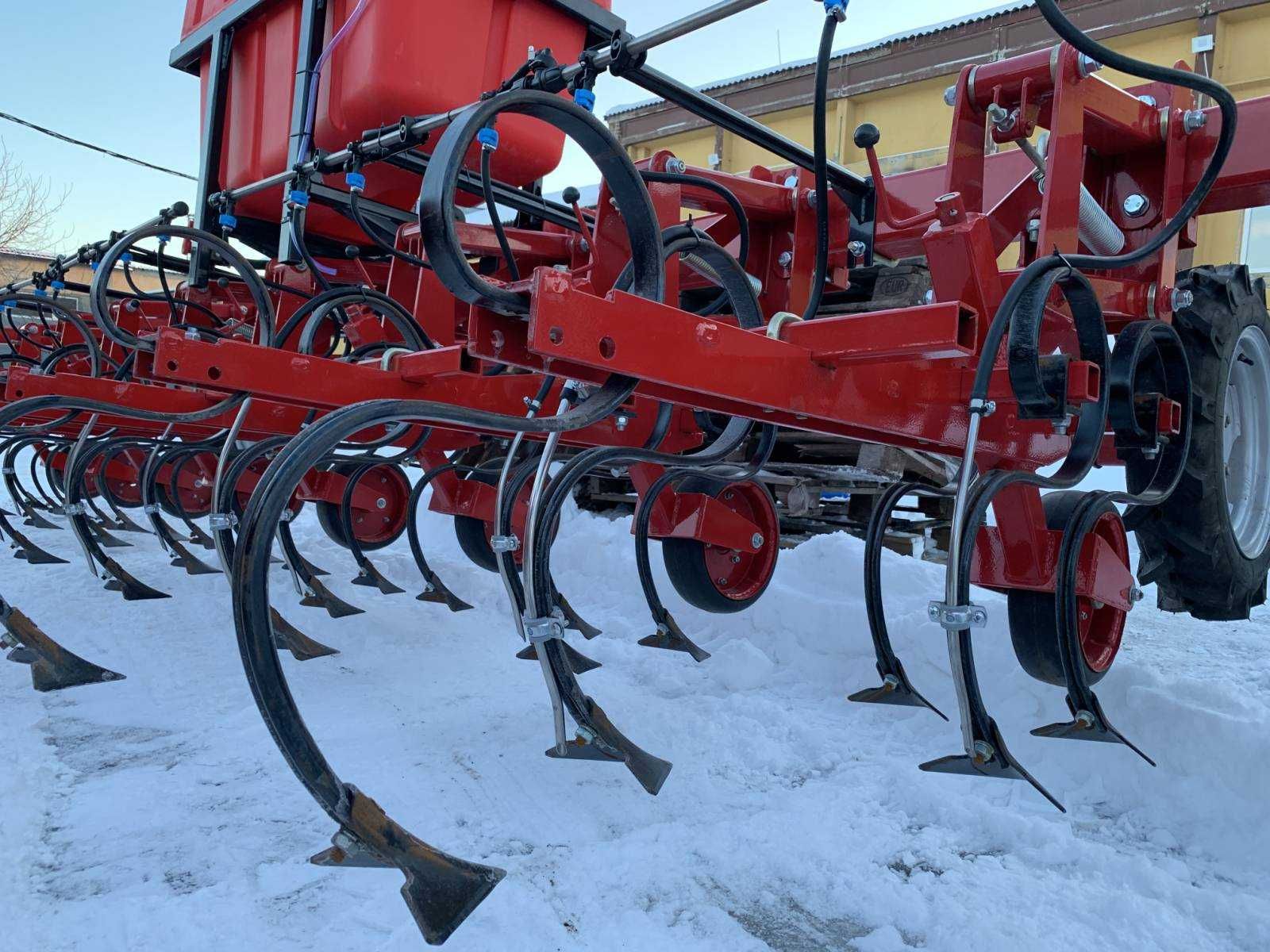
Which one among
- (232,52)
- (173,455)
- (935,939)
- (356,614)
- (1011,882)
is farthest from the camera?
(232,52)

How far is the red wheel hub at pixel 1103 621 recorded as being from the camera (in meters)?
2.18

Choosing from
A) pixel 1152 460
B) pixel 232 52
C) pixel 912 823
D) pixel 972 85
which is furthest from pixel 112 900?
pixel 232 52

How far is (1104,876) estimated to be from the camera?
63.9 inches

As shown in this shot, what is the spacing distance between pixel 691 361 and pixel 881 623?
88cm

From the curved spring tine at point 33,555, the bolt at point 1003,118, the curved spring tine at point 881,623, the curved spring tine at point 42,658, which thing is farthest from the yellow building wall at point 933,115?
the curved spring tine at point 42,658

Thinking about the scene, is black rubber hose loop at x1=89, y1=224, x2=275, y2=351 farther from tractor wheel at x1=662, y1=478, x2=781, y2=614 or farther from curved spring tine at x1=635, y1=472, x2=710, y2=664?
tractor wheel at x1=662, y1=478, x2=781, y2=614

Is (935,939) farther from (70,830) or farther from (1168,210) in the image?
(1168,210)

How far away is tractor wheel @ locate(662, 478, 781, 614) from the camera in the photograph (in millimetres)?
2711

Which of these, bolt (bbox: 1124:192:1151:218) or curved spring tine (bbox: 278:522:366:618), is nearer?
bolt (bbox: 1124:192:1151:218)

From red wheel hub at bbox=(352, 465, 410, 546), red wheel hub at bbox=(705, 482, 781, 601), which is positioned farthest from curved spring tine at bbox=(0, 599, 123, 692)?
red wheel hub at bbox=(705, 482, 781, 601)

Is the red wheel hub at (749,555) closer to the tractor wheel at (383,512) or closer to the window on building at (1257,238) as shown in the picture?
the tractor wheel at (383,512)

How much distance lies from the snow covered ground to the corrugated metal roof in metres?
8.53

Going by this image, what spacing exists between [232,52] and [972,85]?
3711 millimetres

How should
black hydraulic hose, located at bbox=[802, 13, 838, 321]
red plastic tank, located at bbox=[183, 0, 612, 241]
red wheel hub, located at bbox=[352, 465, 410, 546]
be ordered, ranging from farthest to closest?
red wheel hub, located at bbox=[352, 465, 410, 546] < red plastic tank, located at bbox=[183, 0, 612, 241] < black hydraulic hose, located at bbox=[802, 13, 838, 321]
